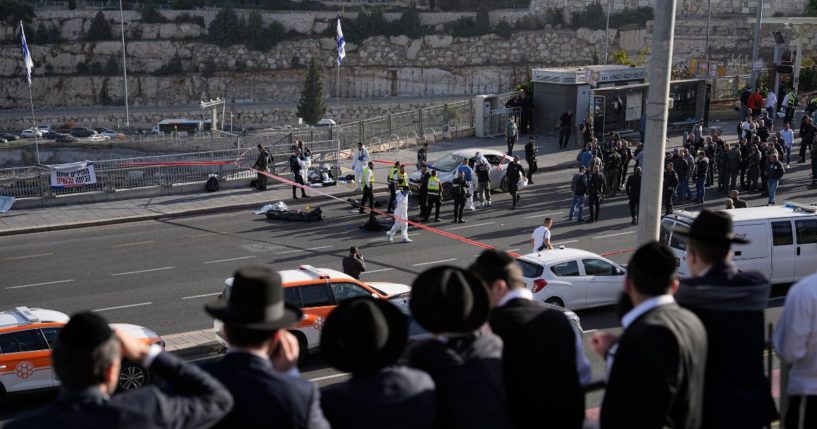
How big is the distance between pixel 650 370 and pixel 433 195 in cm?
2052

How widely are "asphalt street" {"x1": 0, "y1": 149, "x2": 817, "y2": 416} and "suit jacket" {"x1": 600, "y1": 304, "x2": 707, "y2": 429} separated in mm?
11406

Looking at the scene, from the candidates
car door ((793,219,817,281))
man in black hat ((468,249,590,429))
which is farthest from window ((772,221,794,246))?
man in black hat ((468,249,590,429))

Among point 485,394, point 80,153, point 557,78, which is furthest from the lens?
point 80,153

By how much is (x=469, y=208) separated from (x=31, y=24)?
221 feet

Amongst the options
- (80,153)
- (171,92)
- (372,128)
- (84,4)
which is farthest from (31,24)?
(372,128)

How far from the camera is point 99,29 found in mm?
82688

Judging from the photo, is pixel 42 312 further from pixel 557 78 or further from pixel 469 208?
pixel 557 78

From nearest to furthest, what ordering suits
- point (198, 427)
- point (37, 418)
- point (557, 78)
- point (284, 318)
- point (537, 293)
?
point (37, 418), point (198, 427), point (284, 318), point (537, 293), point (557, 78)

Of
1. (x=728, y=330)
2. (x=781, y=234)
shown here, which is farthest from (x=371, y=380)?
(x=781, y=234)

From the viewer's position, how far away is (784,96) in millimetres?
38406

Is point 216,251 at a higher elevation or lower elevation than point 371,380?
lower

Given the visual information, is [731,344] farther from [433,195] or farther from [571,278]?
[433,195]

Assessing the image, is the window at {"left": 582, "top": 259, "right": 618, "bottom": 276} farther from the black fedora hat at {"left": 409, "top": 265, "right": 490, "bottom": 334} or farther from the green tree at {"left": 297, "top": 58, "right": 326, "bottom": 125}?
the green tree at {"left": 297, "top": 58, "right": 326, "bottom": 125}

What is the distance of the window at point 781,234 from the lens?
16500 millimetres
